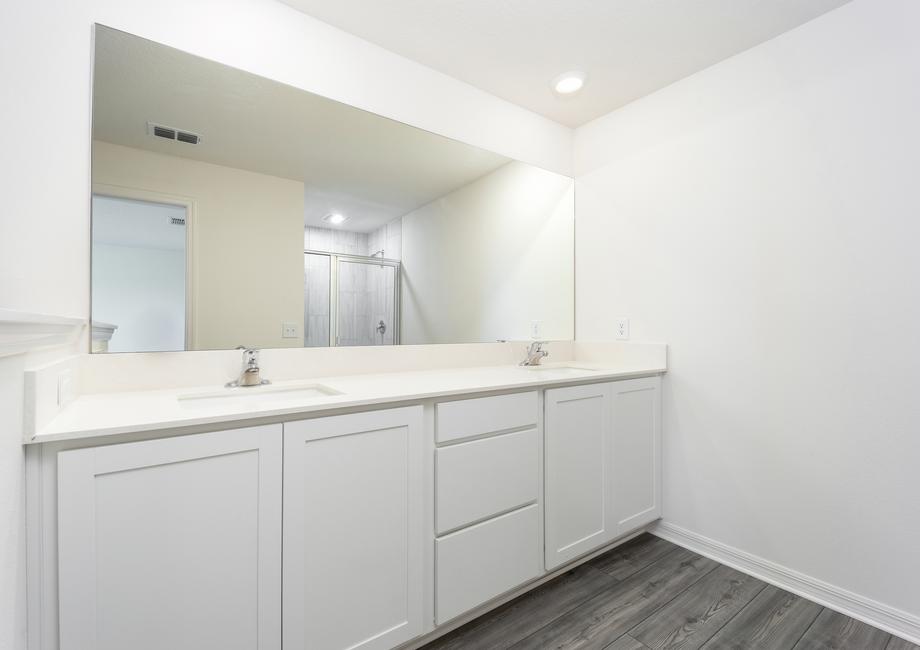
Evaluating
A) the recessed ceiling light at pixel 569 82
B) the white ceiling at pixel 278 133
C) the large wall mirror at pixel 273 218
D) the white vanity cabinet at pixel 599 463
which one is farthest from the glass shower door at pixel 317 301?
the recessed ceiling light at pixel 569 82

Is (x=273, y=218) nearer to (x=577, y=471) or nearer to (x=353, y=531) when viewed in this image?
(x=353, y=531)

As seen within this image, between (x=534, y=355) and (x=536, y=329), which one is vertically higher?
(x=536, y=329)

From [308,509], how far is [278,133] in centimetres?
134

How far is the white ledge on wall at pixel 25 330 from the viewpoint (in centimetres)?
55

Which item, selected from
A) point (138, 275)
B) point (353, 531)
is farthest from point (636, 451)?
point (138, 275)

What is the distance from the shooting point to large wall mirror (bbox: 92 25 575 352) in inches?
52.4

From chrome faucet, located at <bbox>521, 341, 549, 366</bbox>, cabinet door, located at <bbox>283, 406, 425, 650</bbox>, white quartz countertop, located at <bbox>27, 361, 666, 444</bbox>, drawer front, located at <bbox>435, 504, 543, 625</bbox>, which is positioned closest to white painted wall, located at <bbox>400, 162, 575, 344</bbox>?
chrome faucet, located at <bbox>521, 341, 549, 366</bbox>

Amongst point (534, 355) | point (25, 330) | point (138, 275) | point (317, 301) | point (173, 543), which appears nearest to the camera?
point (25, 330)

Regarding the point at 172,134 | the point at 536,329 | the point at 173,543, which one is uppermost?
the point at 172,134

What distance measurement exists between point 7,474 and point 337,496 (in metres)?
0.65

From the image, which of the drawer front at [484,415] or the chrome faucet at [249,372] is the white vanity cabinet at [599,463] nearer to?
the drawer front at [484,415]

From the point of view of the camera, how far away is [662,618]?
1.51 metres

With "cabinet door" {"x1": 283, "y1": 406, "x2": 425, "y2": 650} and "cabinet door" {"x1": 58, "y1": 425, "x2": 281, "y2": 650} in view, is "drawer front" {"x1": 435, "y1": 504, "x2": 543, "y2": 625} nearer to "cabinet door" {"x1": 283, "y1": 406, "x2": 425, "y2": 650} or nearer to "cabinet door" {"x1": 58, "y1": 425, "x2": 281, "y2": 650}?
"cabinet door" {"x1": 283, "y1": 406, "x2": 425, "y2": 650}

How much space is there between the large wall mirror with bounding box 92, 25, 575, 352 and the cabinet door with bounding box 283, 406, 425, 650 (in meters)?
0.62
